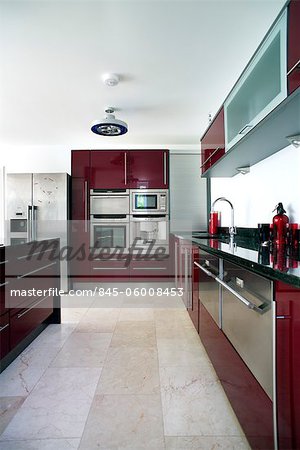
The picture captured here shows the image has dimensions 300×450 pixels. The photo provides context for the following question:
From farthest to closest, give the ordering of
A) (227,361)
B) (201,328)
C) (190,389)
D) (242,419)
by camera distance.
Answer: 1. (201,328)
2. (190,389)
3. (227,361)
4. (242,419)

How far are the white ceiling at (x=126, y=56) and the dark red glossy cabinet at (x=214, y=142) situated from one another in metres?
0.39

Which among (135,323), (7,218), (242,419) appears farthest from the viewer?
(7,218)

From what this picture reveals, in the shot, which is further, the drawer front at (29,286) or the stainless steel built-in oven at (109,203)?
the stainless steel built-in oven at (109,203)

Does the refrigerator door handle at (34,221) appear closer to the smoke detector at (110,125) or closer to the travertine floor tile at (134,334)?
the smoke detector at (110,125)

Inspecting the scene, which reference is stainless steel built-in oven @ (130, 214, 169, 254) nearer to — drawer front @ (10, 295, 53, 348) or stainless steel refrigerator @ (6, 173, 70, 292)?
stainless steel refrigerator @ (6, 173, 70, 292)

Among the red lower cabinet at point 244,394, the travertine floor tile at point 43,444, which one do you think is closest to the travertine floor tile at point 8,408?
the travertine floor tile at point 43,444

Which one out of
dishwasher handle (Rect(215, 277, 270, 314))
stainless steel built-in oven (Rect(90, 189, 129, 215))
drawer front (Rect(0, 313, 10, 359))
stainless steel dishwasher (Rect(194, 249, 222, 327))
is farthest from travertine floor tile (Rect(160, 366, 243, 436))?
stainless steel built-in oven (Rect(90, 189, 129, 215))

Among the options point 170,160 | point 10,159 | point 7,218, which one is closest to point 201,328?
point 170,160

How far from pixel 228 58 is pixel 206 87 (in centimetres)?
46

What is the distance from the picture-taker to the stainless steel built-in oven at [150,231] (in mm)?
3959

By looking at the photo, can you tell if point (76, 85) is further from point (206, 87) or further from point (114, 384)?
point (114, 384)

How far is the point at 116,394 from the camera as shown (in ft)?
5.02

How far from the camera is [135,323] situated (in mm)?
2662

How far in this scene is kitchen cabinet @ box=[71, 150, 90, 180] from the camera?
157 inches
